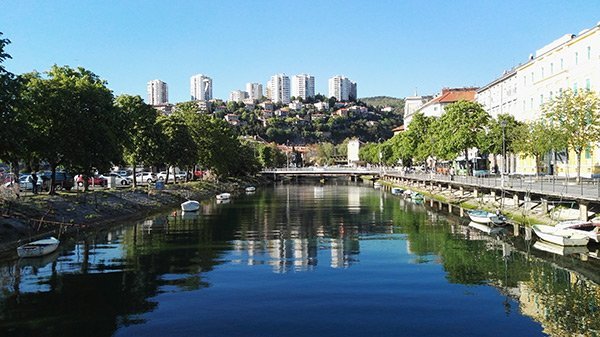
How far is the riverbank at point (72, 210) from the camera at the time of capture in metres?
44.1

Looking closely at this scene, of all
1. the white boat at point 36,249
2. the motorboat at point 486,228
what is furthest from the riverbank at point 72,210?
the motorboat at point 486,228

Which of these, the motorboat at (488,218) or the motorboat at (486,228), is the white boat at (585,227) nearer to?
the motorboat at (486,228)

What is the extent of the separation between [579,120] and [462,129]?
26.7m

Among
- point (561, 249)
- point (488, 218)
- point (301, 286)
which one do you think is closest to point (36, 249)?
point (301, 286)

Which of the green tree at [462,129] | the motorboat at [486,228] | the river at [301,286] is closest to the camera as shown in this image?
the river at [301,286]

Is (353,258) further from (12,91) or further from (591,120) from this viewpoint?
(591,120)

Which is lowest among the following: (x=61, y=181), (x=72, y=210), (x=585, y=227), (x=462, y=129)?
(x=585, y=227)

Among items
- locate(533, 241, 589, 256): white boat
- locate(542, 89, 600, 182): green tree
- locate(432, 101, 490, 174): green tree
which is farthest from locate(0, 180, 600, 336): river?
locate(432, 101, 490, 174): green tree

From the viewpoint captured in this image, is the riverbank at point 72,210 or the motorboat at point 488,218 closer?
the riverbank at point 72,210

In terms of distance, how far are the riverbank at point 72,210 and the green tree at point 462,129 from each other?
4262cm

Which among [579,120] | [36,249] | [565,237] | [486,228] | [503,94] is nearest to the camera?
[36,249]

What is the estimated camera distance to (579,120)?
61.5 meters

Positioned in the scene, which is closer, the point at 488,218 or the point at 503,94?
the point at 488,218

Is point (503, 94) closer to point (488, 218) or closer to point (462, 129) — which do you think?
point (462, 129)
